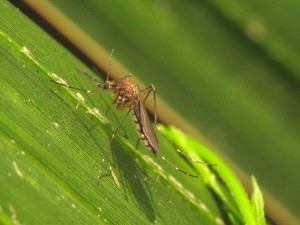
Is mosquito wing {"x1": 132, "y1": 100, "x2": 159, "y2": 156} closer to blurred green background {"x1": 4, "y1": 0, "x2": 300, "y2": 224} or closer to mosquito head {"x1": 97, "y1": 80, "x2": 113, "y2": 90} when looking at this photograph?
Answer: mosquito head {"x1": 97, "y1": 80, "x2": 113, "y2": 90}

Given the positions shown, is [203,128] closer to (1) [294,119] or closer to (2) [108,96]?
(1) [294,119]

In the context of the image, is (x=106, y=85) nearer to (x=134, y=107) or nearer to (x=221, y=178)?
(x=134, y=107)

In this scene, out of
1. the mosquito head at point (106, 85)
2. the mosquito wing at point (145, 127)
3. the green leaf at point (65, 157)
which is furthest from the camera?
the mosquito head at point (106, 85)

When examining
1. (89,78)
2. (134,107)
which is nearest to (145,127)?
(134,107)

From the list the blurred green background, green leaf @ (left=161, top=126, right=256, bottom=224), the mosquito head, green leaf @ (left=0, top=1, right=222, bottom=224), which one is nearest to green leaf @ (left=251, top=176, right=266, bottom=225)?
green leaf @ (left=161, top=126, right=256, bottom=224)

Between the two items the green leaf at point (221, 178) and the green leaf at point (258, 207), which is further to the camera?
the green leaf at point (221, 178)

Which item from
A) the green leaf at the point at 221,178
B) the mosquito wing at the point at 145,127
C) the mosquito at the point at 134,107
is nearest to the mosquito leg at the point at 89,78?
the mosquito at the point at 134,107

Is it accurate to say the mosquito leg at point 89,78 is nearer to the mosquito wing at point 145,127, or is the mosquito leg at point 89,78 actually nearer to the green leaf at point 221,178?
the mosquito wing at point 145,127
